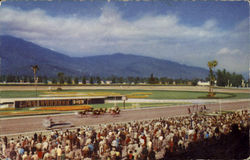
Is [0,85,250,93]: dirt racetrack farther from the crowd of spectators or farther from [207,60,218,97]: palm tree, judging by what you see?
the crowd of spectators

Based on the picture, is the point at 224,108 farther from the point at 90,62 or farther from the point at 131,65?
the point at 90,62

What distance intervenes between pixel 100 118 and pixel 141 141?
11.8ft

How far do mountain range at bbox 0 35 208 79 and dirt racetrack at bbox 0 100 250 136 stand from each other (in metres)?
2.90

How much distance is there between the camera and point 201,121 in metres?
17.3

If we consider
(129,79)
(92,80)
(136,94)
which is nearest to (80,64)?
(92,80)

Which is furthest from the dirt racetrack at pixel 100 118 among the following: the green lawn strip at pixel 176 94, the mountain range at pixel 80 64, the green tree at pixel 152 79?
the mountain range at pixel 80 64

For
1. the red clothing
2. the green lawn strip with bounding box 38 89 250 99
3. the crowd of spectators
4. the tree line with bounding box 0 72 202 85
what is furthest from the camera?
the green lawn strip with bounding box 38 89 250 99

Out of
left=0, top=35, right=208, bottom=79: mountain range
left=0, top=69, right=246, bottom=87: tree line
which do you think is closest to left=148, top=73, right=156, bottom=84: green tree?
left=0, top=69, right=246, bottom=87: tree line

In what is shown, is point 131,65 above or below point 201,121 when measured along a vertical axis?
above

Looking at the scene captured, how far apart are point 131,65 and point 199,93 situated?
6.67m

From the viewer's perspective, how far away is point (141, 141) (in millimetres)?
13758

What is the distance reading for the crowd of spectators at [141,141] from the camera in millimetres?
12320

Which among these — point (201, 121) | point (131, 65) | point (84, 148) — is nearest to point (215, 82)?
point (201, 121)

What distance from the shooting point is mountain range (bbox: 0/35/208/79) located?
1352cm
